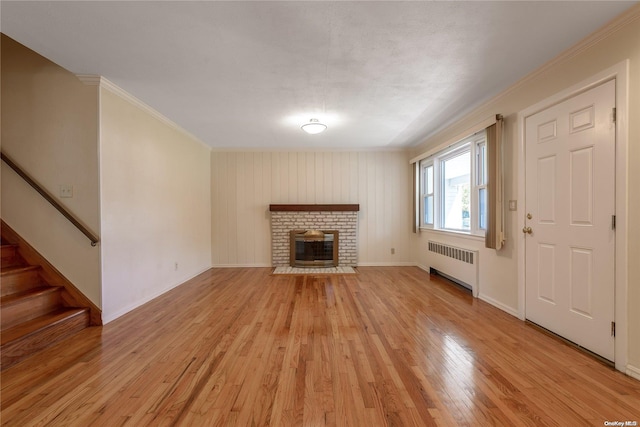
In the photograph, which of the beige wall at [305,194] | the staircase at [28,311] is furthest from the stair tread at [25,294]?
the beige wall at [305,194]

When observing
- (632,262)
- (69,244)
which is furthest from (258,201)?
(632,262)

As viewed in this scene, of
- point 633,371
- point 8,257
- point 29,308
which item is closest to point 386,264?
point 633,371

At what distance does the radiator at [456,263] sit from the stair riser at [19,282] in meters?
4.93

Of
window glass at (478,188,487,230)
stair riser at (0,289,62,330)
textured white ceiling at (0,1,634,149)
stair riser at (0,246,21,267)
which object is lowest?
stair riser at (0,289,62,330)

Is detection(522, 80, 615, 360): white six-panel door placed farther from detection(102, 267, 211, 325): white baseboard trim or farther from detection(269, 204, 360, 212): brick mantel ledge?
detection(102, 267, 211, 325): white baseboard trim

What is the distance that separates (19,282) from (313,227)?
4.13 meters

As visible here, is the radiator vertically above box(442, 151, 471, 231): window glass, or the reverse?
box(442, 151, 471, 231): window glass

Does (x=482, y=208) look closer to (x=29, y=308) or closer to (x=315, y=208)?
(x=315, y=208)

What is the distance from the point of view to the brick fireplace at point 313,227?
5.55m

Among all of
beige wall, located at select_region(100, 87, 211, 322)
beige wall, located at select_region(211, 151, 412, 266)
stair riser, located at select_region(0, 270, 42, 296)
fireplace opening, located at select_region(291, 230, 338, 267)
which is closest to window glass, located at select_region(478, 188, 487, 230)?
beige wall, located at select_region(211, 151, 412, 266)

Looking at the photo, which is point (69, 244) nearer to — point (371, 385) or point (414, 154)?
point (371, 385)

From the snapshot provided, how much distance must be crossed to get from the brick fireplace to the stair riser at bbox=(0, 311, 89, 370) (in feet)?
10.8

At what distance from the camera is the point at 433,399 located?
5.12 feet

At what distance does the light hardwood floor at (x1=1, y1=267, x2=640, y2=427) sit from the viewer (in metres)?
1.44
